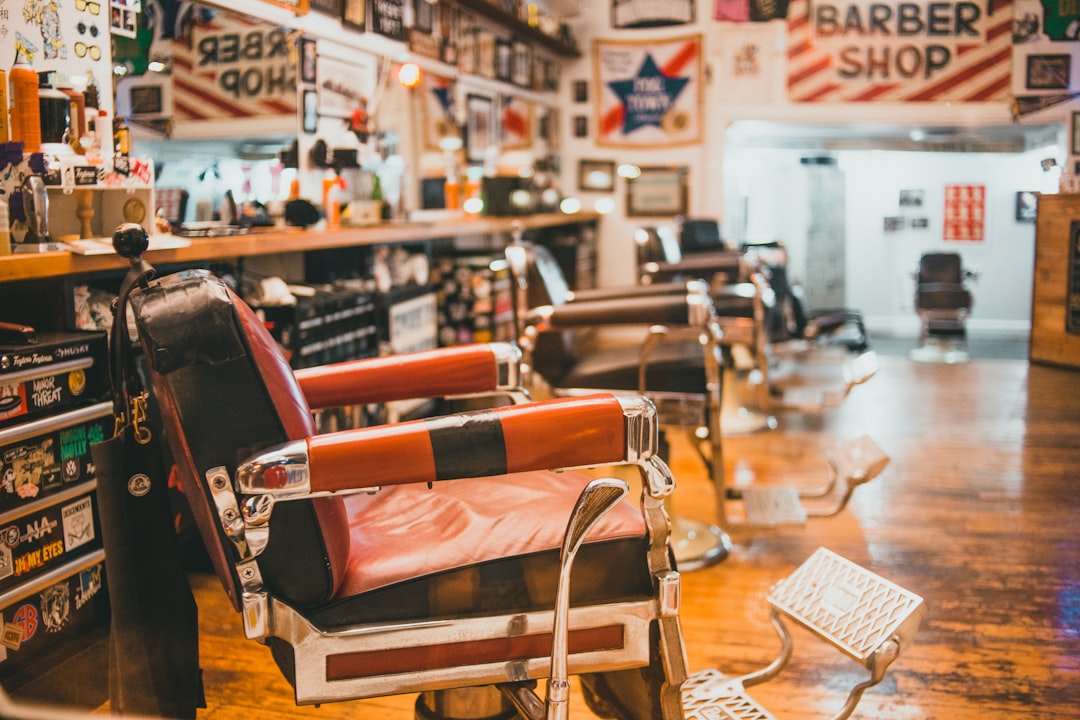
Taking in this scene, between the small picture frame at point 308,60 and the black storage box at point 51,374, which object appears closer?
the black storage box at point 51,374

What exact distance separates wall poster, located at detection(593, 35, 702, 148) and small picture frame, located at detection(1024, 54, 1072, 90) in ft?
7.52

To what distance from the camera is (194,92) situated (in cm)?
330

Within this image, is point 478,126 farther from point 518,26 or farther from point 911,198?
point 911,198

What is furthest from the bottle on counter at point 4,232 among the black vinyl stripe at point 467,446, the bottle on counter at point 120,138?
the black vinyl stripe at point 467,446

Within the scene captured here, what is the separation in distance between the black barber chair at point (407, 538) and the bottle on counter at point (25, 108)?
44.7 inches

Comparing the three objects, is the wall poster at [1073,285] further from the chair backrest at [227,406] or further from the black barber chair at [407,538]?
the chair backrest at [227,406]

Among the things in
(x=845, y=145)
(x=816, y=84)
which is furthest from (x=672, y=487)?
(x=845, y=145)

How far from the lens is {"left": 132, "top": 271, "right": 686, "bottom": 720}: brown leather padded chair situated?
129 centimetres

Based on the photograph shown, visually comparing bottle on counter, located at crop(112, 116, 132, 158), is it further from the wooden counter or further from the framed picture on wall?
the wooden counter

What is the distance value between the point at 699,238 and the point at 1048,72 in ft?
9.66

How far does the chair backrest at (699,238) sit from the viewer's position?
19.8 ft

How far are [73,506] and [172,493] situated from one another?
0.56m

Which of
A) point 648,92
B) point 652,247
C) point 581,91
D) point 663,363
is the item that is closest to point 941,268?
point 648,92

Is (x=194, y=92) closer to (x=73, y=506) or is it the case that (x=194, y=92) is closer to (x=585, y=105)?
(x=73, y=506)
